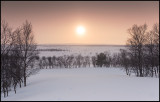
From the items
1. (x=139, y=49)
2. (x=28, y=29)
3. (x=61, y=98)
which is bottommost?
(x=61, y=98)

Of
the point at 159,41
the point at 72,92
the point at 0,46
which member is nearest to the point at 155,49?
the point at 159,41

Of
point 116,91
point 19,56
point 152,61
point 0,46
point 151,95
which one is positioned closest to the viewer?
point 151,95

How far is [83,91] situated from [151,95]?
5.36 metres

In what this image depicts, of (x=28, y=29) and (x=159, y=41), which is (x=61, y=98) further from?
(x=159, y=41)

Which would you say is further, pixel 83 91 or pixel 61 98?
pixel 83 91

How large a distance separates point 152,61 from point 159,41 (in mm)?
4861

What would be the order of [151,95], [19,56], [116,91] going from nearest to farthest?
[151,95], [116,91], [19,56]

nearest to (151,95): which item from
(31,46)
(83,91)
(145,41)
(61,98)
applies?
(83,91)

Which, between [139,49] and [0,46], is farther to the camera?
[139,49]

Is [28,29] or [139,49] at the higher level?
[28,29]

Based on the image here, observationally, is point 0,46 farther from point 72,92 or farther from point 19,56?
point 72,92

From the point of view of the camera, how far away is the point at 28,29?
23.5 m

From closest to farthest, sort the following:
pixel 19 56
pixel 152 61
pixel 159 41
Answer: pixel 19 56 → pixel 159 41 → pixel 152 61

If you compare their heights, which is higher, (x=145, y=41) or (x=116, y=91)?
(x=145, y=41)
